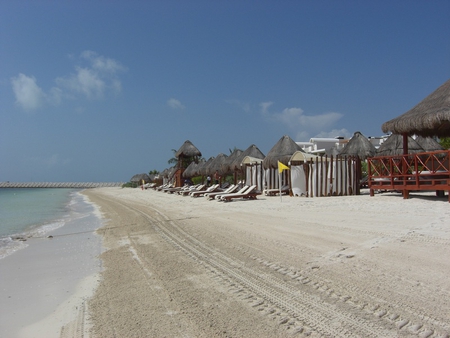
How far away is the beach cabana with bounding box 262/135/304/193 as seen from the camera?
663 inches

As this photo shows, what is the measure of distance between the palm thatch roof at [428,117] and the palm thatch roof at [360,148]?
22.3ft

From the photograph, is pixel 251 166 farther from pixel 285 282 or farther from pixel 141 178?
pixel 141 178

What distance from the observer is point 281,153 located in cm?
1708

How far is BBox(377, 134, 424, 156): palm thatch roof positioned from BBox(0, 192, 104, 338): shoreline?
47.0 feet

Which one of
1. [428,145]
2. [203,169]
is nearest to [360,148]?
[428,145]

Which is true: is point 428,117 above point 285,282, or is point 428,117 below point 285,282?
above

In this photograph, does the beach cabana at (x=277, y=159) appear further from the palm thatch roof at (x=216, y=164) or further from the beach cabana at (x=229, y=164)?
the palm thatch roof at (x=216, y=164)

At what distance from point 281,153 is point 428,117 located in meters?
7.89

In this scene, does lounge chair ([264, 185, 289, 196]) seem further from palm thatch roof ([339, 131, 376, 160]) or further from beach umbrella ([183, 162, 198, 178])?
beach umbrella ([183, 162, 198, 178])

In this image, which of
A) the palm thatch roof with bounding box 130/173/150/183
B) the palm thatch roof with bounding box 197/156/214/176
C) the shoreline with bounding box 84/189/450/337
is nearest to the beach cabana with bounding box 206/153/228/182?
the palm thatch roof with bounding box 197/156/214/176

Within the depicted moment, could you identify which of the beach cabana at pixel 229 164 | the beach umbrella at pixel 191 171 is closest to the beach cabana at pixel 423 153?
the beach cabana at pixel 229 164

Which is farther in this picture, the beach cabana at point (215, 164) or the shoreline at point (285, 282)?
the beach cabana at point (215, 164)

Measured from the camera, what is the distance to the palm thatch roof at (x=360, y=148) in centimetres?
1881

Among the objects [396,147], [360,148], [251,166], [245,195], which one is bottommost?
[245,195]
